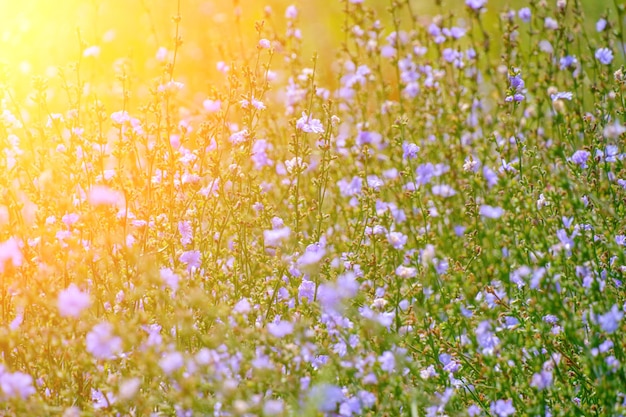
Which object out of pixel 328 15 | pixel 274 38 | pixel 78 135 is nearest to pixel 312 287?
pixel 78 135

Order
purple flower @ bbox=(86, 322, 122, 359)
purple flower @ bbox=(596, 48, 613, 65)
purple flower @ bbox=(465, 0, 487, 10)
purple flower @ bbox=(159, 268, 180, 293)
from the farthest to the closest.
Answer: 1. purple flower @ bbox=(465, 0, 487, 10)
2. purple flower @ bbox=(596, 48, 613, 65)
3. purple flower @ bbox=(159, 268, 180, 293)
4. purple flower @ bbox=(86, 322, 122, 359)

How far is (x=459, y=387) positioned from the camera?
9.25ft

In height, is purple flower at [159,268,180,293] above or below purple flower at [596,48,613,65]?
below

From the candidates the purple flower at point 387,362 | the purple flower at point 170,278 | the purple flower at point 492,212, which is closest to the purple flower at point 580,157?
the purple flower at point 492,212

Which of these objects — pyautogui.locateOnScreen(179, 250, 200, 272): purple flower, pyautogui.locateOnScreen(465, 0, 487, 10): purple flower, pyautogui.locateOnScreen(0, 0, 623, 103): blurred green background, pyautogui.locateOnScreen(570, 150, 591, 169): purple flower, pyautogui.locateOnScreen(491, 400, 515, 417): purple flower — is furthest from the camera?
pyautogui.locateOnScreen(0, 0, 623, 103): blurred green background

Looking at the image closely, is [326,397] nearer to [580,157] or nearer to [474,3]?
[580,157]

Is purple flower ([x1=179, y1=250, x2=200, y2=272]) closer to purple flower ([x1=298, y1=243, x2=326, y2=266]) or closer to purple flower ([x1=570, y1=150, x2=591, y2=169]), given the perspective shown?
purple flower ([x1=298, y1=243, x2=326, y2=266])

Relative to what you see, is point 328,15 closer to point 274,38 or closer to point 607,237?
point 274,38

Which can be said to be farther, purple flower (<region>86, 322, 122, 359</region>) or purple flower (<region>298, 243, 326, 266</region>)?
purple flower (<region>298, 243, 326, 266</region>)

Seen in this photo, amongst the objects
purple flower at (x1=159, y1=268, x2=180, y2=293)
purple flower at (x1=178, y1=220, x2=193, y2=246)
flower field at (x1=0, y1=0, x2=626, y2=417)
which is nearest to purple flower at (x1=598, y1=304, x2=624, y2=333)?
flower field at (x1=0, y1=0, x2=626, y2=417)

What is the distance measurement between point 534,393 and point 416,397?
1.36 feet

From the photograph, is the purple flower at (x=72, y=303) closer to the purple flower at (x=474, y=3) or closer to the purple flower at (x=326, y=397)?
the purple flower at (x=326, y=397)

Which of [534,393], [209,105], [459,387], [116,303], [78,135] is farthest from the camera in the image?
[209,105]

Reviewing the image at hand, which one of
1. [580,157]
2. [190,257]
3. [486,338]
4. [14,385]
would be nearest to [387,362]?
[486,338]
